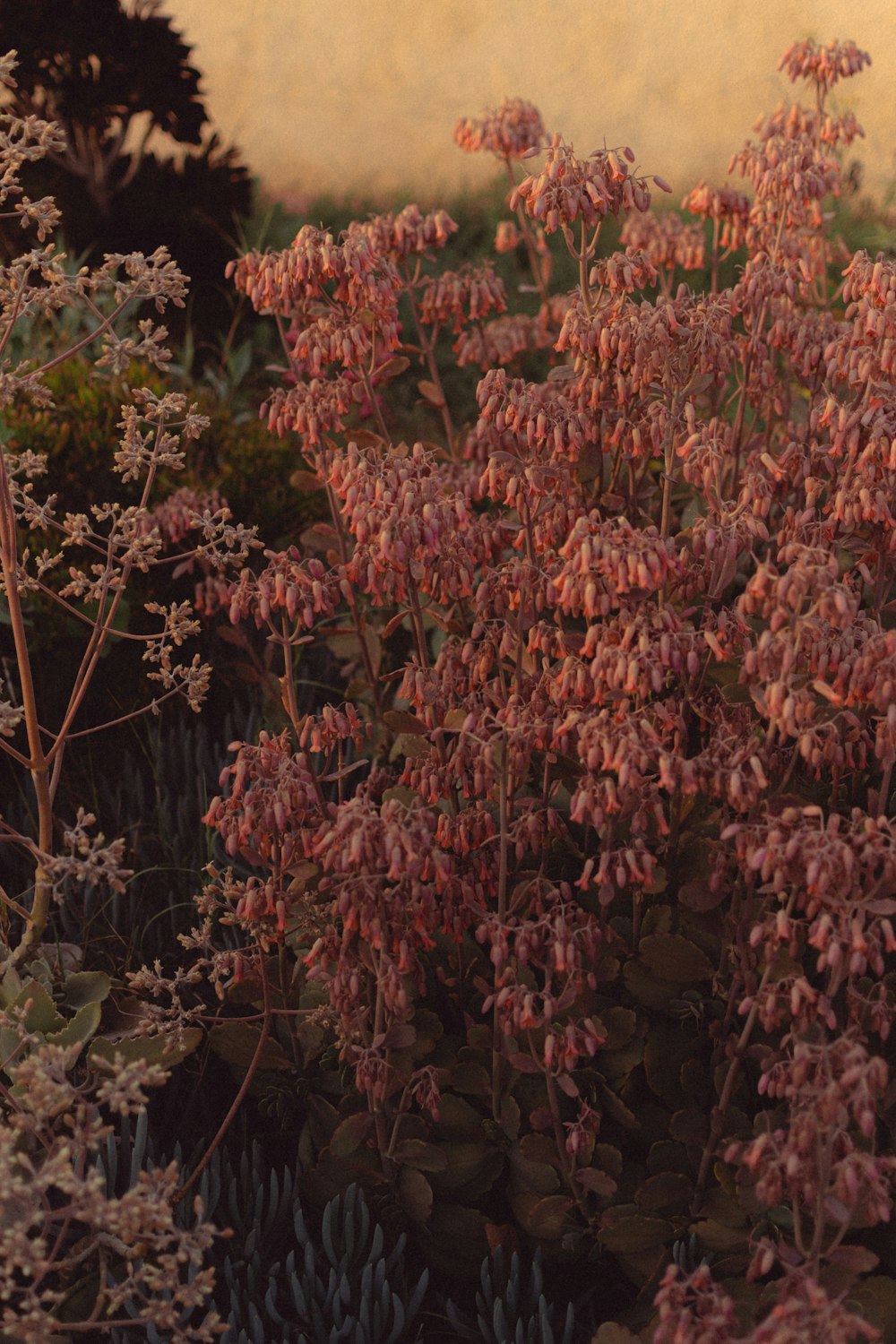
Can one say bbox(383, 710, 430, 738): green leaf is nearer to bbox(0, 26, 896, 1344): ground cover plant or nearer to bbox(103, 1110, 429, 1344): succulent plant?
bbox(0, 26, 896, 1344): ground cover plant

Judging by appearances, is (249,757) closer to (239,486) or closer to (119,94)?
(239,486)

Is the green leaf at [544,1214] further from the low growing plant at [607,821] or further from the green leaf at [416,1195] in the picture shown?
the green leaf at [416,1195]

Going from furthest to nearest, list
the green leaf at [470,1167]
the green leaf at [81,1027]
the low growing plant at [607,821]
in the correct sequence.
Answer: the green leaf at [470,1167], the green leaf at [81,1027], the low growing plant at [607,821]

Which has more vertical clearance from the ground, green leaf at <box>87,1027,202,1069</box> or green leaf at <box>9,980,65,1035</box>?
green leaf at <box>9,980,65,1035</box>

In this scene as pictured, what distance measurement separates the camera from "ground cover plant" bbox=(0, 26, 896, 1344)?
1.97 meters

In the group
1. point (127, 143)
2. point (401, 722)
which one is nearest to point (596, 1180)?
point (401, 722)

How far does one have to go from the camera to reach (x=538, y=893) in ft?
7.63

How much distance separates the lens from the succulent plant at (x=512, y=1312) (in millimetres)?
2279

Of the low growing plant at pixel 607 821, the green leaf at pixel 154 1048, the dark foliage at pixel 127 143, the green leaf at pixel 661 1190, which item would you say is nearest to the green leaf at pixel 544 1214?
the low growing plant at pixel 607 821

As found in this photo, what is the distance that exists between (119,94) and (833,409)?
213 inches

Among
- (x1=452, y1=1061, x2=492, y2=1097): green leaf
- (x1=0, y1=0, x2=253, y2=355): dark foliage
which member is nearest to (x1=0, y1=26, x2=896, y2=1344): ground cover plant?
(x1=452, y1=1061, x2=492, y2=1097): green leaf

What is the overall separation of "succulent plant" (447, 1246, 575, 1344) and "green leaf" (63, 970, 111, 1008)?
34.8 inches

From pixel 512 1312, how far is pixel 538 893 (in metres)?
0.76

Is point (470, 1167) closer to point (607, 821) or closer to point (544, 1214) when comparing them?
point (544, 1214)
